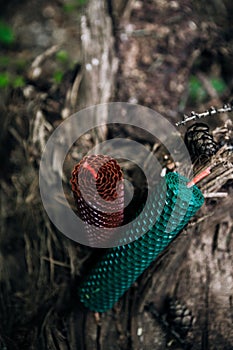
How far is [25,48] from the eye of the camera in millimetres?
2631

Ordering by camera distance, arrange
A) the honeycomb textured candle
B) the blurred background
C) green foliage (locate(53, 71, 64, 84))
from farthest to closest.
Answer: green foliage (locate(53, 71, 64, 84)) < the blurred background < the honeycomb textured candle

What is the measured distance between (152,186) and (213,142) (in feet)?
0.77

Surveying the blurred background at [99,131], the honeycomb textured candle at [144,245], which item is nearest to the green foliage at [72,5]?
the blurred background at [99,131]

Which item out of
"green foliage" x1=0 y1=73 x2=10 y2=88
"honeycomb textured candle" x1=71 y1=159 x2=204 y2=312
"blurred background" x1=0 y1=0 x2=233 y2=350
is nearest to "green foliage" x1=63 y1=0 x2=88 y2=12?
Result: "blurred background" x1=0 y1=0 x2=233 y2=350

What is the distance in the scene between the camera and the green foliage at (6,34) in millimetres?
2638

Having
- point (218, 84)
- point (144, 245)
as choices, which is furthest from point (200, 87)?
point (144, 245)

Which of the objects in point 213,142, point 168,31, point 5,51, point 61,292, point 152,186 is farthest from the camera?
point 5,51

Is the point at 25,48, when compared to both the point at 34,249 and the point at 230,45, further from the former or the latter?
the point at 34,249

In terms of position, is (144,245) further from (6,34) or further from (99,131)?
(6,34)

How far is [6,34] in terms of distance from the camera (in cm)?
265

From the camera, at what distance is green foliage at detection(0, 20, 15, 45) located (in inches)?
104

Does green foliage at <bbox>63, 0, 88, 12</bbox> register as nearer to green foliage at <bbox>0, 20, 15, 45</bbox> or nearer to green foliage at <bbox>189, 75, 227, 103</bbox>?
green foliage at <bbox>0, 20, 15, 45</bbox>

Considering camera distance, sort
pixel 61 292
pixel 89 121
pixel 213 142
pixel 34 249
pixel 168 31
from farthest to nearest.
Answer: pixel 168 31 < pixel 89 121 < pixel 34 249 < pixel 61 292 < pixel 213 142

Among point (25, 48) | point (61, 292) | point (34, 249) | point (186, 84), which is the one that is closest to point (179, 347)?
point (61, 292)
